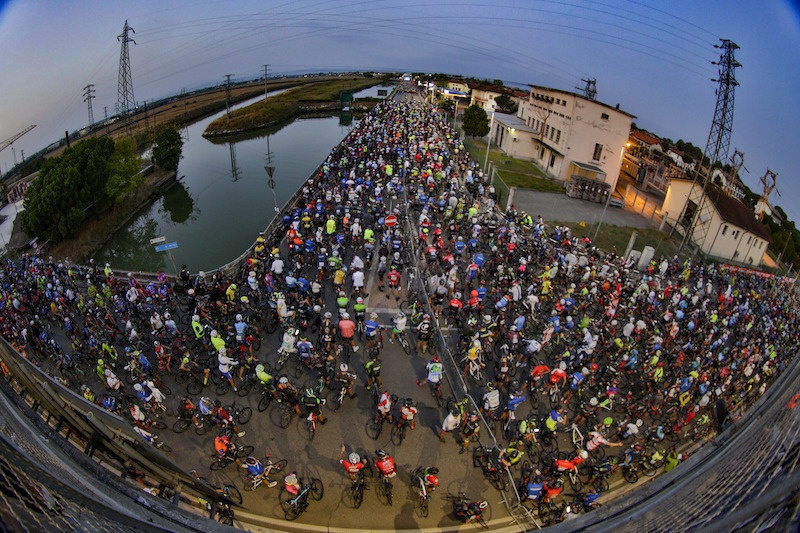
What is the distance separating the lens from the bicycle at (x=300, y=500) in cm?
962

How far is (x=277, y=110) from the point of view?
3440 inches

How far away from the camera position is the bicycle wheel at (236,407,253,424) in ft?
39.2

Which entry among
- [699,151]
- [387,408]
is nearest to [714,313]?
[387,408]

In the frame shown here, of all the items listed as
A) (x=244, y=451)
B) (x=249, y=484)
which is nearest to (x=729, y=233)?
(x=244, y=451)

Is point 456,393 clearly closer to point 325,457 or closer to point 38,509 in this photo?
point 325,457

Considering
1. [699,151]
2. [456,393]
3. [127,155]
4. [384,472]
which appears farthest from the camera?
[699,151]

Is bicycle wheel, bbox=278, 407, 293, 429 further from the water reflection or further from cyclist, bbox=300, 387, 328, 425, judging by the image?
the water reflection

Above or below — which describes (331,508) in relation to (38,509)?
below

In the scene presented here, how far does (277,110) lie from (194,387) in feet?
281

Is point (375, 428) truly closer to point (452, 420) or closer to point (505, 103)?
point (452, 420)

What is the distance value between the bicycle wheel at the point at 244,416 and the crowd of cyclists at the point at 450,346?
0.10 feet

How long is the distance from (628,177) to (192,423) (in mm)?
58127

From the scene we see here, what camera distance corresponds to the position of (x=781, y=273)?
1123 inches

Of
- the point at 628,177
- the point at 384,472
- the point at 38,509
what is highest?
the point at 38,509
